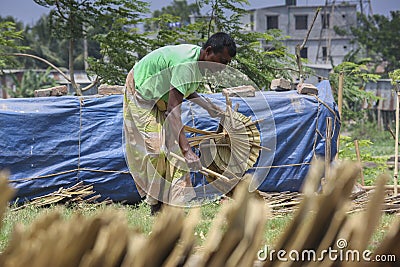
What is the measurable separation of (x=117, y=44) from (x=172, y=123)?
6649 millimetres

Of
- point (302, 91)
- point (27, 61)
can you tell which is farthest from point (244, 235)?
point (27, 61)

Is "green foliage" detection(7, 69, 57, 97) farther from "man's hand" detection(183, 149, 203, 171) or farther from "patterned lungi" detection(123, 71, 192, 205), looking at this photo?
"man's hand" detection(183, 149, 203, 171)

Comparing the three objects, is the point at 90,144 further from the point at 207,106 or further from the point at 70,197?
the point at 207,106

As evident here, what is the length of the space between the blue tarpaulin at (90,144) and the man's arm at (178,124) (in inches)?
83.8

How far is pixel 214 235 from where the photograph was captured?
750 millimetres

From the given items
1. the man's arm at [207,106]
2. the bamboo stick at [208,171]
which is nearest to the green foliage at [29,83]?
the man's arm at [207,106]

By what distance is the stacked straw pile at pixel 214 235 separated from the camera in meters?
0.69

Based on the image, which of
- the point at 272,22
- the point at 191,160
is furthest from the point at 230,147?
the point at 272,22

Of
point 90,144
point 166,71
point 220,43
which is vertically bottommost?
point 90,144

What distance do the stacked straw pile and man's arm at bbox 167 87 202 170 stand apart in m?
4.48

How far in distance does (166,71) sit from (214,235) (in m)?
4.71

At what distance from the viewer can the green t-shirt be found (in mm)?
5273

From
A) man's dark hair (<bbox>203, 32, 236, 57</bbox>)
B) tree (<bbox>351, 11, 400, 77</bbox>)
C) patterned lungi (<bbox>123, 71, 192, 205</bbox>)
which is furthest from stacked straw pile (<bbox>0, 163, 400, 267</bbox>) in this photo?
tree (<bbox>351, 11, 400, 77</bbox>)

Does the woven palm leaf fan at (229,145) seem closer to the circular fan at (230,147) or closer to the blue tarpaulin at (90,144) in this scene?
the circular fan at (230,147)
